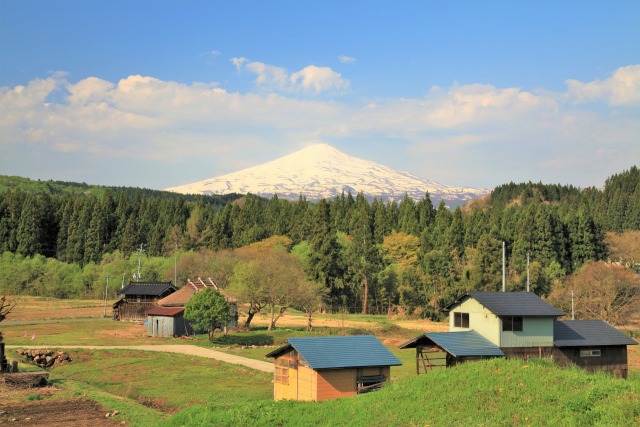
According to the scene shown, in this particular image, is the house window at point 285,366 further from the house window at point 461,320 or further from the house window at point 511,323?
the house window at point 511,323

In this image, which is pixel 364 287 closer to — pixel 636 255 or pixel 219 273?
pixel 219 273

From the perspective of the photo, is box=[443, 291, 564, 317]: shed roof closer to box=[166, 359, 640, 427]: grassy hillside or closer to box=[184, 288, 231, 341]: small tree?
box=[166, 359, 640, 427]: grassy hillside

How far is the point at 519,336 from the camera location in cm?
3064

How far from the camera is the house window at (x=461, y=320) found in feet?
106

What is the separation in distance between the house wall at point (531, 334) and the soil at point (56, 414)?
58.7ft

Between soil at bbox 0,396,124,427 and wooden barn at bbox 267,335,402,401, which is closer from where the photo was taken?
soil at bbox 0,396,124,427

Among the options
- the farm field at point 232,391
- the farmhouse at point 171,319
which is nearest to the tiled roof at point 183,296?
the farmhouse at point 171,319

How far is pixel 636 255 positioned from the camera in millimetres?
80062

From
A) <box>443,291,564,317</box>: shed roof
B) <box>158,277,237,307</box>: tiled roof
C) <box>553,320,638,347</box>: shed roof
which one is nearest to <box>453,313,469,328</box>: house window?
<box>443,291,564,317</box>: shed roof

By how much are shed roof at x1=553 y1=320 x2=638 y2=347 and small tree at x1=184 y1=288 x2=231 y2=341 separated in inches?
1076

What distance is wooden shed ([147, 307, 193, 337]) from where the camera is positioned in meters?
55.8

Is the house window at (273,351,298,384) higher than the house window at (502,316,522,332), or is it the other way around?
the house window at (502,316,522,332)

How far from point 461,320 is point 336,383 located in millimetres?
9104

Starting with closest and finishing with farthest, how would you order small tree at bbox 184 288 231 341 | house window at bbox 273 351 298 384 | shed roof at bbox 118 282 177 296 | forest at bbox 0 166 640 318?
house window at bbox 273 351 298 384 → small tree at bbox 184 288 231 341 → shed roof at bbox 118 282 177 296 → forest at bbox 0 166 640 318
